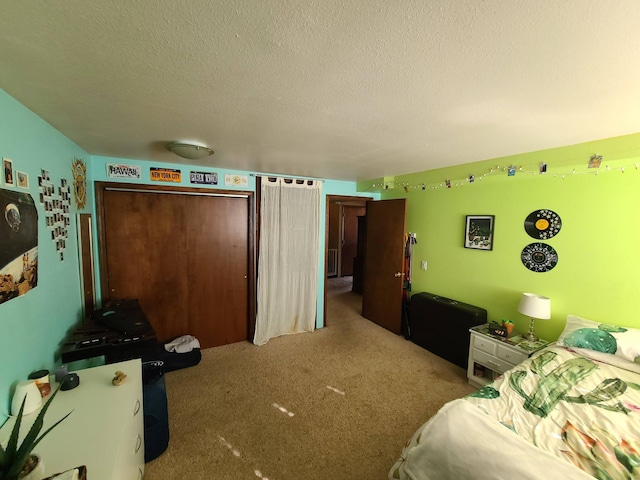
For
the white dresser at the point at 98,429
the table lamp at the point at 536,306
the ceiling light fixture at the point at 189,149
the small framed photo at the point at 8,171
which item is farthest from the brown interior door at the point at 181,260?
the table lamp at the point at 536,306

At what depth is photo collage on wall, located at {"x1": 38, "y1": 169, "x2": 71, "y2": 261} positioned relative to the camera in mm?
1497

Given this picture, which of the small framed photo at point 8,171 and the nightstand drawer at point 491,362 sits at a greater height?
the small framed photo at point 8,171

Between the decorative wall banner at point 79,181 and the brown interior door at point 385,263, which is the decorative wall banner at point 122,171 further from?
the brown interior door at point 385,263

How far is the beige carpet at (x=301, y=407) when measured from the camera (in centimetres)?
170

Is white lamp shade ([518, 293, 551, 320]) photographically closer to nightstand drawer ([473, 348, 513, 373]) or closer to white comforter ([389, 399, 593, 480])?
nightstand drawer ([473, 348, 513, 373])

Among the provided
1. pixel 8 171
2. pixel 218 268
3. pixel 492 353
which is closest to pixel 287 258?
pixel 218 268

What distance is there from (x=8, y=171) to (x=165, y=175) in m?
1.69

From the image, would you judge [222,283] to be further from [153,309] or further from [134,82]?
[134,82]

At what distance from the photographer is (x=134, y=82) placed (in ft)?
3.67

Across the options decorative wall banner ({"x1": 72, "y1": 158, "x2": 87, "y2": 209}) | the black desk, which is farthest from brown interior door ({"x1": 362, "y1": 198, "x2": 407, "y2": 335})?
decorative wall banner ({"x1": 72, "y1": 158, "x2": 87, "y2": 209})

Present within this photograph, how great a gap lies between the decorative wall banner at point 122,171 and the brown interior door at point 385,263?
2976 mm

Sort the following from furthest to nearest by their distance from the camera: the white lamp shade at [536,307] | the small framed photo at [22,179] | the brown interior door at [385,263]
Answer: the brown interior door at [385,263], the white lamp shade at [536,307], the small framed photo at [22,179]

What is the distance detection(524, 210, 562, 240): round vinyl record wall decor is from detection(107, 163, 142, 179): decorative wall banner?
393cm

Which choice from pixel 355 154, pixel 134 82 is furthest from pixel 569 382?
pixel 134 82
